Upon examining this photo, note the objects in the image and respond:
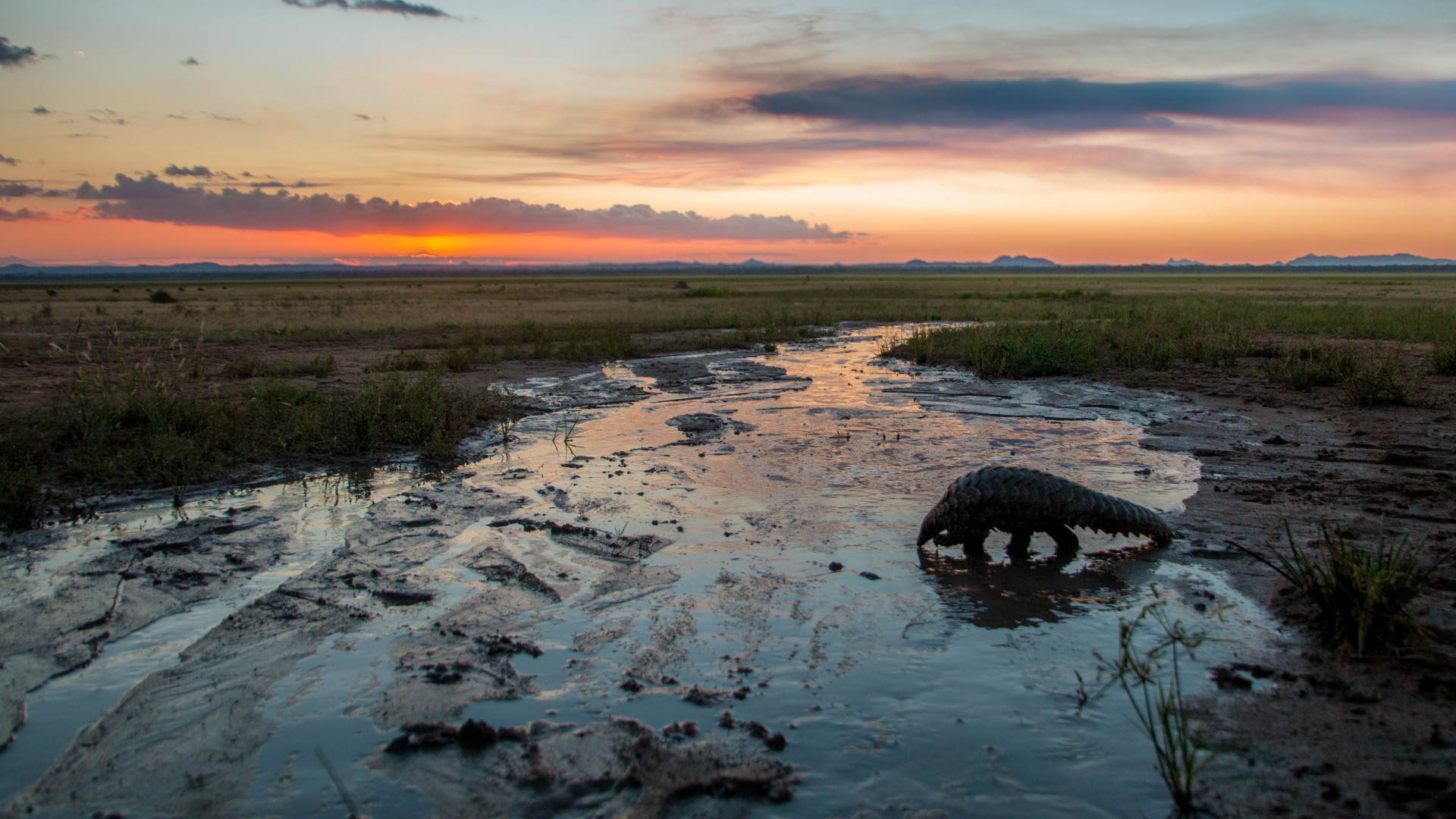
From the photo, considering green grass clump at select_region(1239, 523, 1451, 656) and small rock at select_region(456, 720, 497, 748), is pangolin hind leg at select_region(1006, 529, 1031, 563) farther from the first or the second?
small rock at select_region(456, 720, 497, 748)

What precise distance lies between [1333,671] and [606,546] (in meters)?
3.84

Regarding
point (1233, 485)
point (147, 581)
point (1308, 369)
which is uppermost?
point (1308, 369)

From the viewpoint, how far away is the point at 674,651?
384cm

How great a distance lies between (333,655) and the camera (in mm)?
3848

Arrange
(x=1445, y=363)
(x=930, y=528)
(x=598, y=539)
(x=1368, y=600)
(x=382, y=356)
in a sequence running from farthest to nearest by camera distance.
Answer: (x=382, y=356)
(x=1445, y=363)
(x=598, y=539)
(x=930, y=528)
(x=1368, y=600)

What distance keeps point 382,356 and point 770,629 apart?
14232 millimetres

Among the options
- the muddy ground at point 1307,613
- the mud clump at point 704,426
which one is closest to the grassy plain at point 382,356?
the muddy ground at point 1307,613

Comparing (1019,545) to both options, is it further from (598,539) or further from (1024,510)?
(598,539)

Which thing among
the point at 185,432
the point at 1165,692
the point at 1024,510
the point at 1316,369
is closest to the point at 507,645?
the point at 1165,692

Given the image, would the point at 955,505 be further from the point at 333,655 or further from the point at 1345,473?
the point at 1345,473

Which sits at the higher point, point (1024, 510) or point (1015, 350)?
point (1015, 350)

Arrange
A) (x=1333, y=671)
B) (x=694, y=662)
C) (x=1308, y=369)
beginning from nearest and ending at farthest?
(x=1333, y=671)
(x=694, y=662)
(x=1308, y=369)

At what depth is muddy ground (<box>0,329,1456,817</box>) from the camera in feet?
9.14

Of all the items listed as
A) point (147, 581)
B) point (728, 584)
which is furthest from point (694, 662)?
point (147, 581)
